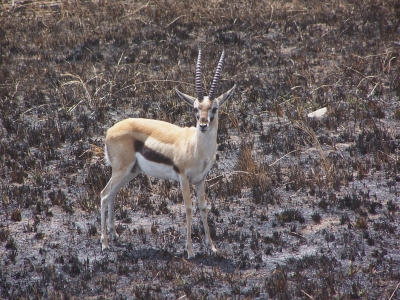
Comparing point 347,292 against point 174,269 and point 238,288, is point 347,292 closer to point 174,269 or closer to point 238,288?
point 238,288

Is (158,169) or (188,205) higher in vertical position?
(158,169)

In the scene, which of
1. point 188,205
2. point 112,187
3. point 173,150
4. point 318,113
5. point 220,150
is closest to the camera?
point 188,205

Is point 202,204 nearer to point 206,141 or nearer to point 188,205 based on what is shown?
point 188,205

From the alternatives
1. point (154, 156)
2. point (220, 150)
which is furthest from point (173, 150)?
point (220, 150)

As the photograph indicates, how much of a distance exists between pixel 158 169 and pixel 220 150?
3.81 meters

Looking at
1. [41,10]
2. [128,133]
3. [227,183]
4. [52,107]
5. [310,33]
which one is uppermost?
[41,10]

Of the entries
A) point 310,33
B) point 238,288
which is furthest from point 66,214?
point 310,33

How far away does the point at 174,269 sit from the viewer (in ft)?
25.7

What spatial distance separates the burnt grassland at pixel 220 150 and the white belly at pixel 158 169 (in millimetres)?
1114

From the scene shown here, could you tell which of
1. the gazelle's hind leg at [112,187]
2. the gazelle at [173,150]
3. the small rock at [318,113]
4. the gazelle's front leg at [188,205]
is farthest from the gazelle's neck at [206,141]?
the small rock at [318,113]

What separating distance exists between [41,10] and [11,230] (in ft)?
43.6

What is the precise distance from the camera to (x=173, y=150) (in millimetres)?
8195

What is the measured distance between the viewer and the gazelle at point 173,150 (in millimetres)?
7836

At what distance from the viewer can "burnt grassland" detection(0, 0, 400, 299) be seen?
7.83 meters
